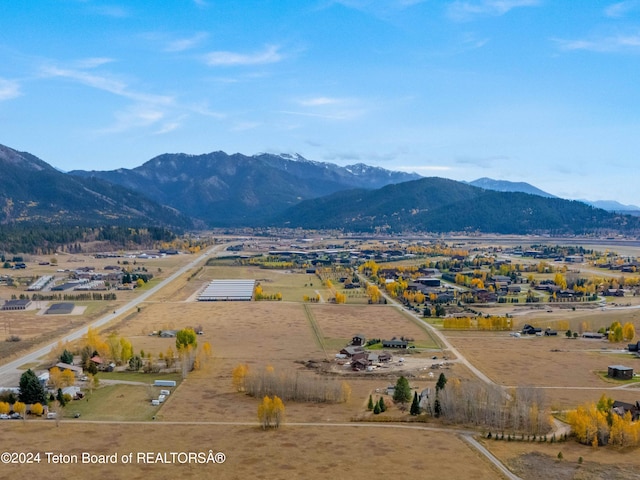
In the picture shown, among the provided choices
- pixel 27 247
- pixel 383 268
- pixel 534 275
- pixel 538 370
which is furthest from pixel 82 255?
pixel 538 370

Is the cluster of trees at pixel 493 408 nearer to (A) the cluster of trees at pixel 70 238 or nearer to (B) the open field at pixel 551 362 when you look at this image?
(B) the open field at pixel 551 362

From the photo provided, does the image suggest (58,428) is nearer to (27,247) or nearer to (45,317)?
(45,317)

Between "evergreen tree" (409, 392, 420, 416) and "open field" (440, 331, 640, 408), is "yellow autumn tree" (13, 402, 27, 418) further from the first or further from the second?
"open field" (440, 331, 640, 408)

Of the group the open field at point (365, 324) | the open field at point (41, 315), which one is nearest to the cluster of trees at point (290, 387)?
the open field at point (365, 324)

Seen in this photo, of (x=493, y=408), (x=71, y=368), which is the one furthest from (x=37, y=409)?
(x=493, y=408)

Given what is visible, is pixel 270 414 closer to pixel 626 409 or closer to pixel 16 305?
pixel 626 409
